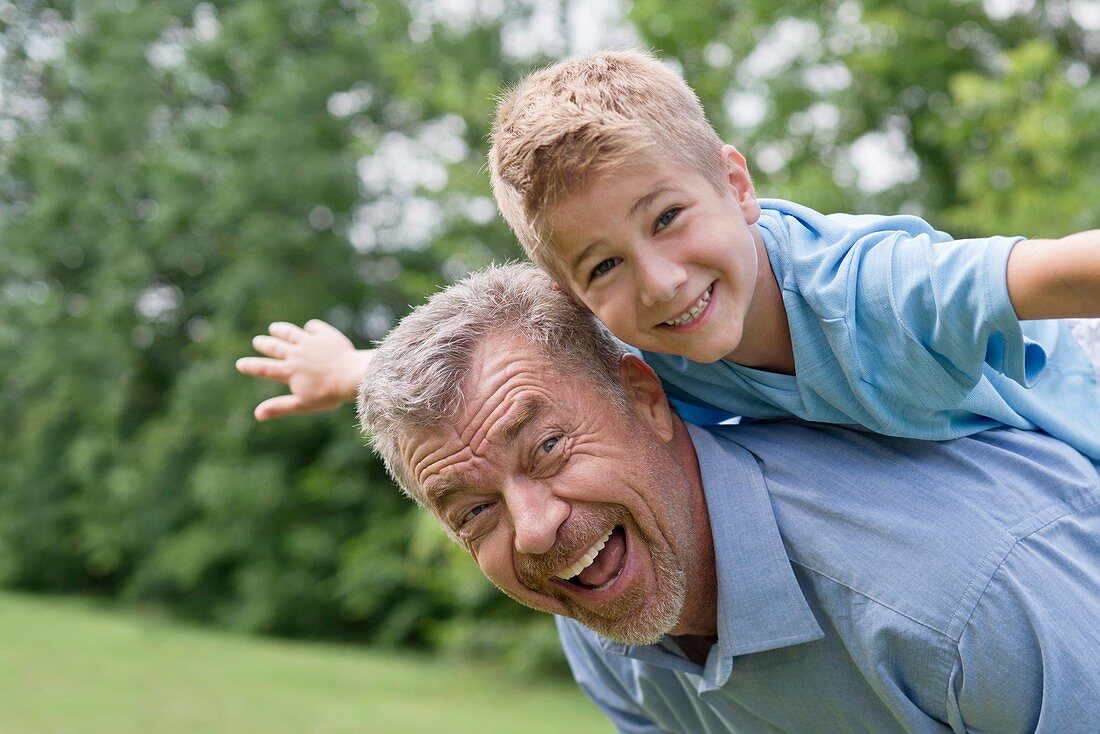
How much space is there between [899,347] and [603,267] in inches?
20.6

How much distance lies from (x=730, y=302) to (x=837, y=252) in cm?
23

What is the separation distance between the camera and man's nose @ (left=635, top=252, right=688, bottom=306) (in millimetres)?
1992

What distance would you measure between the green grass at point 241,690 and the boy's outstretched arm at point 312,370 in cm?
497

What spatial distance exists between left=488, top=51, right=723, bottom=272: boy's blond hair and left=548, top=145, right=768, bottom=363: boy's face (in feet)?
0.10

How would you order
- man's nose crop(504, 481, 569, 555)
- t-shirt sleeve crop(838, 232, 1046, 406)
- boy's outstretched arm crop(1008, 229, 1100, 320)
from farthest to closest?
man's nose crop(504, 481, 569, 555)
t-shirt sleeve crop(838, 232, 1046, 406)
boy's outstretched arm crop(1008, 229, 1100, 320)

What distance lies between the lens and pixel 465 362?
221cm

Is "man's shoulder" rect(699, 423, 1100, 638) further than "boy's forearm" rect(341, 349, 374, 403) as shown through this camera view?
No

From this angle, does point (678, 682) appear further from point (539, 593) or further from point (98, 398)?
point (98, 398)

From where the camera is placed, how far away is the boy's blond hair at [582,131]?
199cm

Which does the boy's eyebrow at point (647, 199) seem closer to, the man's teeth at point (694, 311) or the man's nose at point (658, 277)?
the man's nose at point (658, 277)

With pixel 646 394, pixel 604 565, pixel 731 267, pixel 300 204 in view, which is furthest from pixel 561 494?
pixel 300 204

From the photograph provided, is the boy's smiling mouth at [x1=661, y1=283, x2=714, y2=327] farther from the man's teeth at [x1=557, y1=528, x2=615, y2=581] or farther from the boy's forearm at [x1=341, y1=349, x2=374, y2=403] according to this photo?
the boy's forearm at [x1=341, y1=349, x2=374, y2=403]

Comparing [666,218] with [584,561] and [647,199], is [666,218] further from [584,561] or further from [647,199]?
[584,561]

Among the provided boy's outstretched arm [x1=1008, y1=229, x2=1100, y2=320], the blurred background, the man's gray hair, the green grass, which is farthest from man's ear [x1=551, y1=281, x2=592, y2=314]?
the green grass
